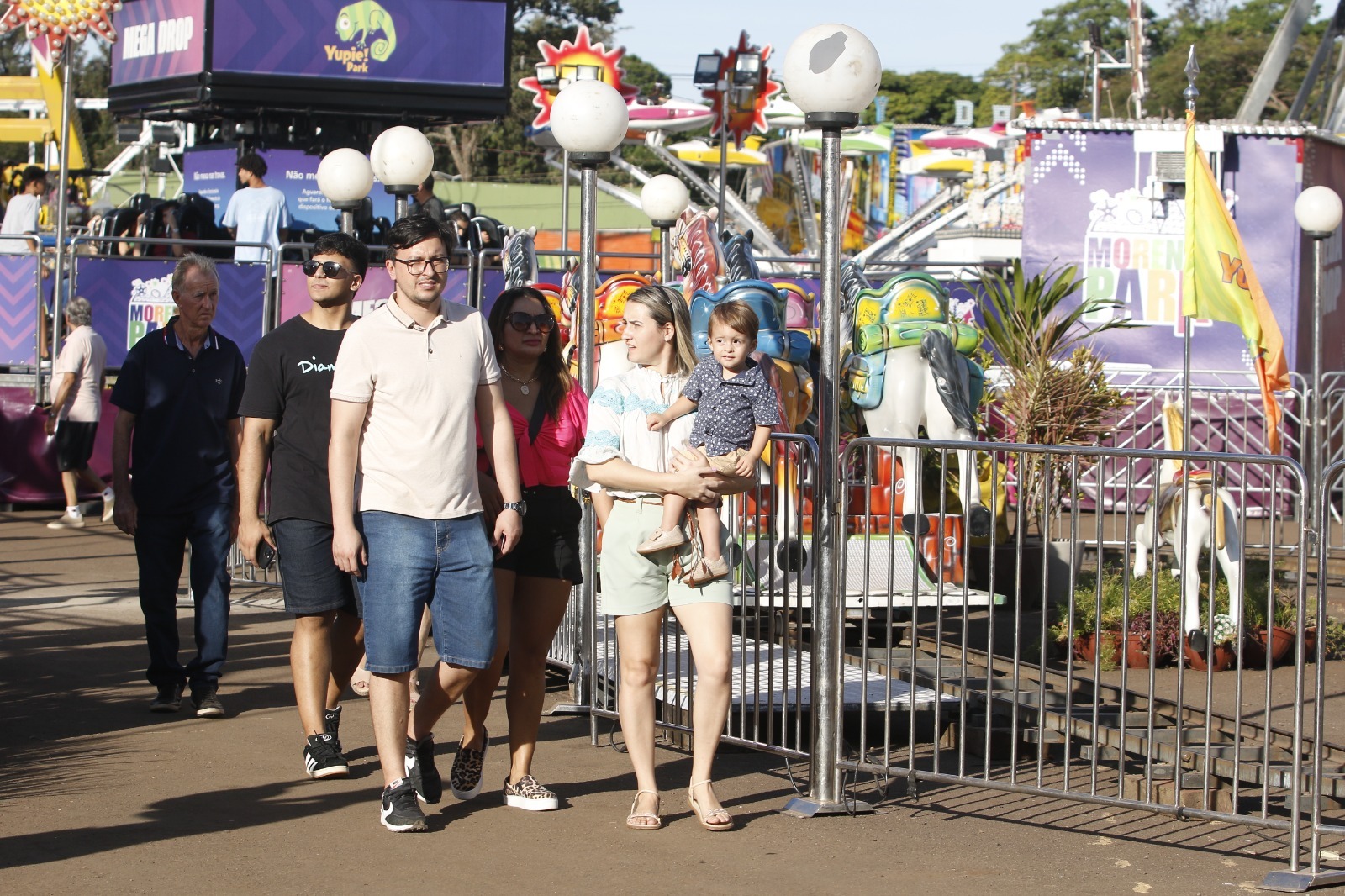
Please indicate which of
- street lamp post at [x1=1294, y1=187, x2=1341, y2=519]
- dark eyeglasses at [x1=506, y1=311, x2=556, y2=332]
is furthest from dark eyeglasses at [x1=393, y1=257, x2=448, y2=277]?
street lamp post at [x1=1294, y1=187, x2=1341, y2=519]

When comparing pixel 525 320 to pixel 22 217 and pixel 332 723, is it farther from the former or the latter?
pixel 22 217

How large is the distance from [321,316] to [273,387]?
344mm

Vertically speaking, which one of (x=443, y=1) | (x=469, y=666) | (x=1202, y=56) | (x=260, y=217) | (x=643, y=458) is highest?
(x=1202, y=56)

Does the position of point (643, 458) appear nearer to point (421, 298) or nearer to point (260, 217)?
point (421, 298)

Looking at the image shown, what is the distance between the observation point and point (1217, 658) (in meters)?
9.02

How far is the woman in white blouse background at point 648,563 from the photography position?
5355mm

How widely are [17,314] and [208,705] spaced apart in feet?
31.7

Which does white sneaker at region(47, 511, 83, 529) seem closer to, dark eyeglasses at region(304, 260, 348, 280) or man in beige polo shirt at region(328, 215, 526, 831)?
dark eyeglasses at region(304, 260, 348, 280)

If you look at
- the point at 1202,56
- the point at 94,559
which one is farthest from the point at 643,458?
the point at 1202,56

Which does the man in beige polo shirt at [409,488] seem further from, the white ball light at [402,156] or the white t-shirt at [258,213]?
the white t-shirt at [258,213]

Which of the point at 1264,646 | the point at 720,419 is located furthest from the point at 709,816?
the point at 1264,646

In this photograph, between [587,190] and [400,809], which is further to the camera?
[587,190]

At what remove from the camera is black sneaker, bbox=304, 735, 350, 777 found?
5.91 m

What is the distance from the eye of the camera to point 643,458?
213 inches
